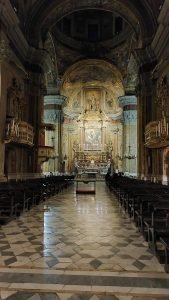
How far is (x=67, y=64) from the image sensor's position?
95.1ft

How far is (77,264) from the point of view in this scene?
4031 millimetres

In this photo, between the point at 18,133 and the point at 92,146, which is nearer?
the point at 18,133

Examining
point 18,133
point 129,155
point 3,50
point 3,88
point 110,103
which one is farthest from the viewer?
point 110,103

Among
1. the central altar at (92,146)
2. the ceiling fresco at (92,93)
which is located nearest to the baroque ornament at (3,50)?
the ceiling fresco at (92,93)

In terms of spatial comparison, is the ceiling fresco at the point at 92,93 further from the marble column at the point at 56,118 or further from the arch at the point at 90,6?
the arch at the point at 90,6

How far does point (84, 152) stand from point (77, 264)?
31528mm

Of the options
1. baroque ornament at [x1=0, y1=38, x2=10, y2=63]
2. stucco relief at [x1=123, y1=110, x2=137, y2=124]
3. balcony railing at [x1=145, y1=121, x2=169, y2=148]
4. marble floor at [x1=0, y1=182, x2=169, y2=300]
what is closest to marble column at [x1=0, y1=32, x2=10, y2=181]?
baroque ornament at [x1=0, y1=38, x2=10, y2=63]

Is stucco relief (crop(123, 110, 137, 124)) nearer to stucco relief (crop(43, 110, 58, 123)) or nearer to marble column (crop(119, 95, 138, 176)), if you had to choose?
marble column (crop(119, 95, 138, 176))

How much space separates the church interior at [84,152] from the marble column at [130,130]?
11 cm

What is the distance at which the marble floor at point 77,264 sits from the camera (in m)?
3.12

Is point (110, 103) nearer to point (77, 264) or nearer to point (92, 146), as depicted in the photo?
point (92, 146)

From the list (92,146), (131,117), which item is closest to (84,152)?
(92,146)

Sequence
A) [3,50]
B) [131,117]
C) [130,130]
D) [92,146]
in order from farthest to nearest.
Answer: [92,146]
[130,130]
[131,117]
[3,50]

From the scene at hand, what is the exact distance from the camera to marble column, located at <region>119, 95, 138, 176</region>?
29.0 metres
